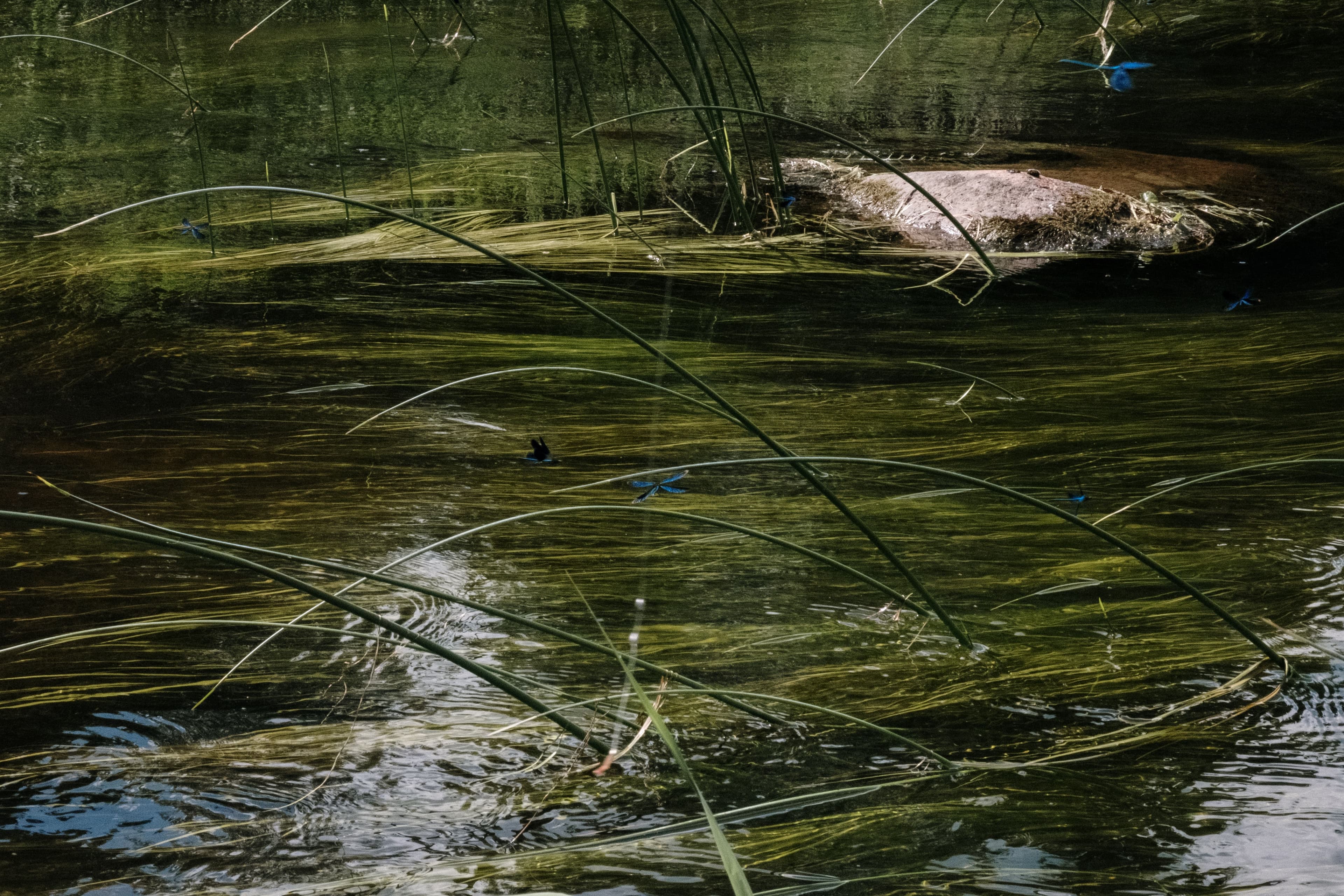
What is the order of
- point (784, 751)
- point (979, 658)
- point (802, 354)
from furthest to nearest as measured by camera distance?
point (802, 354) < point (979, 658) < point (784, 751)

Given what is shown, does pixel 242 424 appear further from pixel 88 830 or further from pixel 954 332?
pixel 954 332

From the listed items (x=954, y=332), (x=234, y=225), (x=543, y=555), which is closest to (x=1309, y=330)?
(x=954, y=332)

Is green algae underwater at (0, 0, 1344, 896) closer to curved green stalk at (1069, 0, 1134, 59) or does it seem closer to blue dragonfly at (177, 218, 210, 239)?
blue dragonfly at (177, 218, 210, 239)

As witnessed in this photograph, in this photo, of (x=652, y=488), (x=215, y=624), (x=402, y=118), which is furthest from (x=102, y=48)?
(x=402, y=118)

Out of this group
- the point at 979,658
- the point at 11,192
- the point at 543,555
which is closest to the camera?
the point at 979,658

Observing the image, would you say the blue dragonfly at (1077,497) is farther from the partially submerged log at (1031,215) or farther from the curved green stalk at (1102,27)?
the partially submerged log at (1031,215)

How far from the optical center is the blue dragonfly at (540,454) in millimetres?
1525

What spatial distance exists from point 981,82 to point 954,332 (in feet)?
8.61

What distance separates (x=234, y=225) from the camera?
2.77 m

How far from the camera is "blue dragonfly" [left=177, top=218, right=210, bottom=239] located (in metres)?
2.59

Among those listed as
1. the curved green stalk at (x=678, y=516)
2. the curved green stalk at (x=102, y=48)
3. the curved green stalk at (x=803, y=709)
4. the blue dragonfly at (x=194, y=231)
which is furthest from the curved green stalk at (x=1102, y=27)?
the blue dragonfly at (x=194, y=231)

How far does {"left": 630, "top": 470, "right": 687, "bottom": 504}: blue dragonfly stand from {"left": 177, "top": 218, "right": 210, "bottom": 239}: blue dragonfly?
1568 mm

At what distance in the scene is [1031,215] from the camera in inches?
106

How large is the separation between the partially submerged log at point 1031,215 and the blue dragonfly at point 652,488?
1.38 meters
